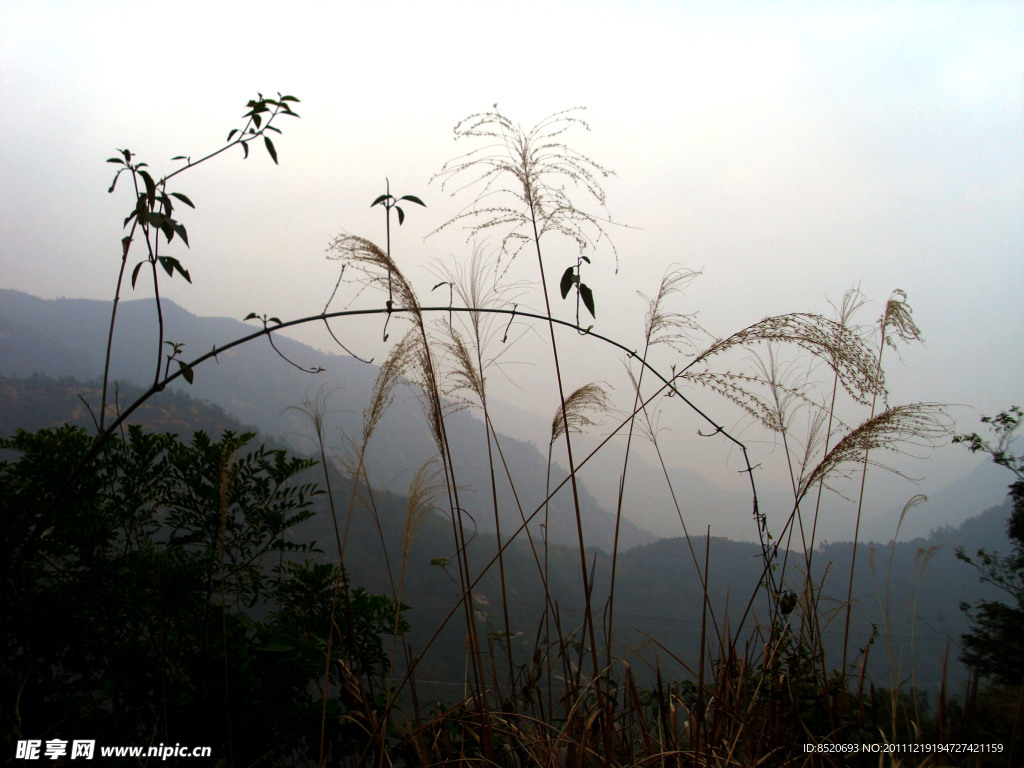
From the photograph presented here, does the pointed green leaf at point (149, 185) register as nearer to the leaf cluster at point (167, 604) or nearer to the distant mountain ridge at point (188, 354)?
the leaf cluster at point (167, 604)

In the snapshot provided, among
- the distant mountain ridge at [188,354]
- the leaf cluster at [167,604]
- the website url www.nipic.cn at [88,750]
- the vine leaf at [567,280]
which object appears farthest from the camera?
the distant mountain ridge at [188,354]

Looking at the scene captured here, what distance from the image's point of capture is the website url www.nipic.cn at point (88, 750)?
4.07ft

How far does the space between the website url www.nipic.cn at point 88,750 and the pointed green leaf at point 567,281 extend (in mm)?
1469

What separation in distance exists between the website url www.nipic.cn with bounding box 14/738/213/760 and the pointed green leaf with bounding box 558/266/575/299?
57.8 inches

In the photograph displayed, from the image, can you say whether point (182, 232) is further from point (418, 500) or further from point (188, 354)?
point (188, 354)

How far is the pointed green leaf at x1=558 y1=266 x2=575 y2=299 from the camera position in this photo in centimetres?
135

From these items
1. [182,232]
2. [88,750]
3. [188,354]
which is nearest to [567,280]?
[182,232]

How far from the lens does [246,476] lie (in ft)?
6.29

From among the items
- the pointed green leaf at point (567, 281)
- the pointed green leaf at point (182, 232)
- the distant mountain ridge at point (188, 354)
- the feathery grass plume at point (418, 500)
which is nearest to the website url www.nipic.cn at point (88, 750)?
the feathery grass plume at point (418, 500)

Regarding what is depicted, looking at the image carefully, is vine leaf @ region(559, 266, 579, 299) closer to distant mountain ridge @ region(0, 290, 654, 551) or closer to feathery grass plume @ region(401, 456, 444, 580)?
feathery grass plume @ region(401, 456, 444, 580)

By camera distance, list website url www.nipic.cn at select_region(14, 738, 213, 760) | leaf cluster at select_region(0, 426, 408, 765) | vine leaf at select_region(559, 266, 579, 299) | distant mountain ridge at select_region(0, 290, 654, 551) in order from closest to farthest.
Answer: website url www.nipic.cn at select_region(14, 738, 213, 760) → vine leaf at select_region(559, 266, 579, 299) → leaf cluster at select_region(0, 426, 408, 765) → distant mountain ridge at select_region(0, 290, 654, 551)

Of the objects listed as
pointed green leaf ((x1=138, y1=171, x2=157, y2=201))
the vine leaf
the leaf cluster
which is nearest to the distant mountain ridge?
the leaf cluster

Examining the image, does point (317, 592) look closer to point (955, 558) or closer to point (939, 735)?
point (939, 735)

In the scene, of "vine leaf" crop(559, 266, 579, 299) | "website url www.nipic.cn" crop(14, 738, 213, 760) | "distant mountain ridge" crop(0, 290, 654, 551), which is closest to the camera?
"website url www.nipic.cn" crop(14, 738, 213, 760)
